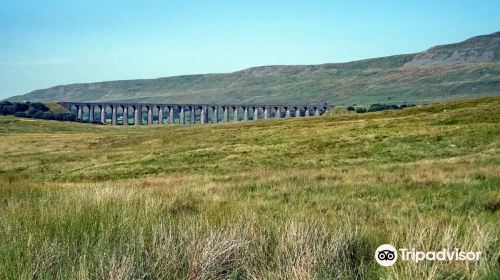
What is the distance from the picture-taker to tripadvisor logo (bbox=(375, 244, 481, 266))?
17.3ft

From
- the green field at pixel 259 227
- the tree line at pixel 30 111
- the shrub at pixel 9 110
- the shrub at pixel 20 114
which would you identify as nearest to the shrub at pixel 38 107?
the tree line at pixel 30 111

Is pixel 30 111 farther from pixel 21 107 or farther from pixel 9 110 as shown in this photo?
pixel 21 107

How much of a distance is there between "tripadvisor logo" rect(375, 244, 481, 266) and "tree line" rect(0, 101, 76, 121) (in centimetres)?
17926

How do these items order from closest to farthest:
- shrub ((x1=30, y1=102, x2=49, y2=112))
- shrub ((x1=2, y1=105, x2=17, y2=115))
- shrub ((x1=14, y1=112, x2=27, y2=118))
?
1. shrub ((x1=14, y1=112, x2=27, y2=118))
2. shrub ((x1=2, y1=105, x2=17, y2=115))
3. shrub ((x1=30, y1=102, x2=49, y2=112))

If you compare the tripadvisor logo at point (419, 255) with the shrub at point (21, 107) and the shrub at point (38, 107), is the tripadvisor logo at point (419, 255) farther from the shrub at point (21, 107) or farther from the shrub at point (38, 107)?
the shrub at point (38, 107)

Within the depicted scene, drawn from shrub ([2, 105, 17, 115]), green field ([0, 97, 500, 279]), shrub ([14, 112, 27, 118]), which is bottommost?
shrub ([14, 112, 27, 118])

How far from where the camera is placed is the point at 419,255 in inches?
213

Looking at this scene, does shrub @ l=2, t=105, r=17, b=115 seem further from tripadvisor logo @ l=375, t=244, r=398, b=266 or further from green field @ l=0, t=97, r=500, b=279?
tripadvisor logo @ l=375, t=244, r=398, b=266

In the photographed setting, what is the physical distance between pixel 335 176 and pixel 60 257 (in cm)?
1335

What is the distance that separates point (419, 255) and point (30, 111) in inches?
7362

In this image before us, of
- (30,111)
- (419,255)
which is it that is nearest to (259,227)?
(419,255)

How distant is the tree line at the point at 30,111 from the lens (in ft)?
564

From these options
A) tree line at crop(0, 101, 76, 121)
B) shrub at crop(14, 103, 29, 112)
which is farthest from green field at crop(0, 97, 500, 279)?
shrub at crop(14, 103, 29, 112)

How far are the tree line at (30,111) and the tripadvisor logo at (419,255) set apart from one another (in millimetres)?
179258
